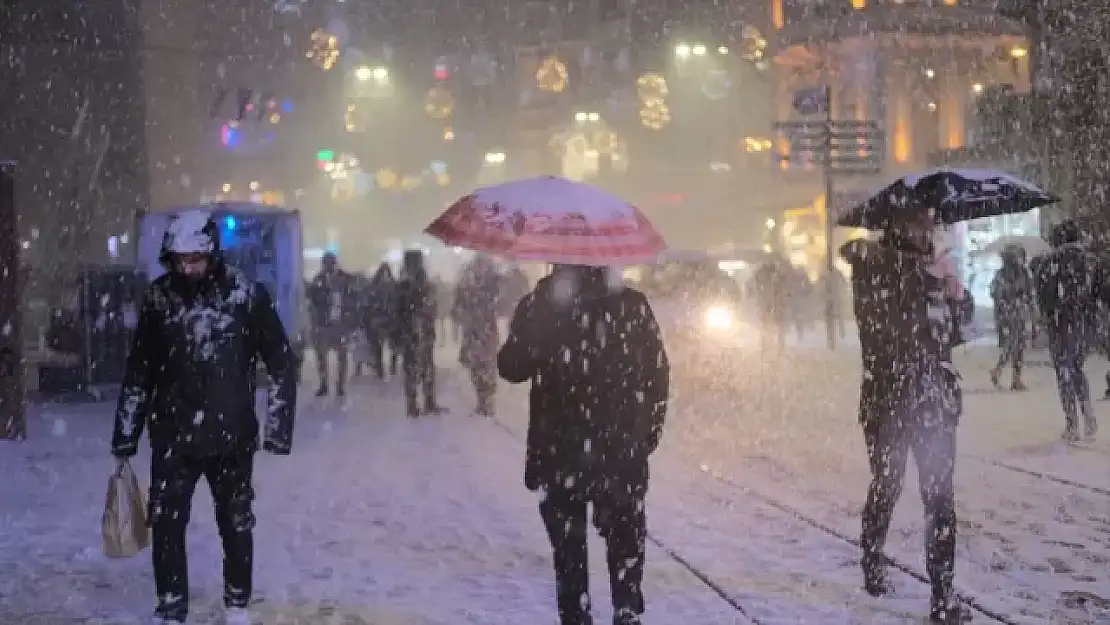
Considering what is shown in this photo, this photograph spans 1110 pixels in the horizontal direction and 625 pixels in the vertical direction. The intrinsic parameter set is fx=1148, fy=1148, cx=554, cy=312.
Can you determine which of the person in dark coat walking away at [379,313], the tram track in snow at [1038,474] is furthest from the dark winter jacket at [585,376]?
the person in dark coat walking away at [379,313]

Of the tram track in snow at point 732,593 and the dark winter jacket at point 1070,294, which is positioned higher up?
the dark winter jacket at point 1070,294

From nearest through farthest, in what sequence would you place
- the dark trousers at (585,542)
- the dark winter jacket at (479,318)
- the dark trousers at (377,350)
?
the dark trousers at (585,542) < the dark winter jacket at (479,318) < the dark trousers at (377,350)

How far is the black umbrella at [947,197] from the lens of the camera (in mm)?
5633

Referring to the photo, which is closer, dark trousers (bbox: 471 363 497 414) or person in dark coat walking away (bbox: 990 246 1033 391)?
dark trousers (bbox: 471 363 497 414)

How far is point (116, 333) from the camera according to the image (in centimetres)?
1725

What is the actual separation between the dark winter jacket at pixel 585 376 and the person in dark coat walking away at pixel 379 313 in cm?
1261

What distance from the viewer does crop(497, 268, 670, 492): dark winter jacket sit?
15.1 ft

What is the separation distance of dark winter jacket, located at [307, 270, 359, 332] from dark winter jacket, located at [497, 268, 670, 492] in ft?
40.5

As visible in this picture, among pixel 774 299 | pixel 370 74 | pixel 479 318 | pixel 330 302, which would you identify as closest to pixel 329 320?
pixel 330 302

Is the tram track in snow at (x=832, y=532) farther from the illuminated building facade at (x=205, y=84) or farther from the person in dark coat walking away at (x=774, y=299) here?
the illuminated building facade at (x=205, y=84)

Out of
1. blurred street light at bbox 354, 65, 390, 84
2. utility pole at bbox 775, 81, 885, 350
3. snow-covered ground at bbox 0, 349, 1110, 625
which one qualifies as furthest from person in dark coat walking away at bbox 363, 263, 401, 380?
blurred street light at bbox 354, 65, 390, 84

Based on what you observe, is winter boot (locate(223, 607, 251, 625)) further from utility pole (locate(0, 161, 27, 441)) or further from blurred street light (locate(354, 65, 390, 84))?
blurred street light (locate(354, 65, 390, 84))

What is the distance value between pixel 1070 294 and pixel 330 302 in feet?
33.0

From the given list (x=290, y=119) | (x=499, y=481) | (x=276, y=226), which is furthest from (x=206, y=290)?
(x=290, y=119)
